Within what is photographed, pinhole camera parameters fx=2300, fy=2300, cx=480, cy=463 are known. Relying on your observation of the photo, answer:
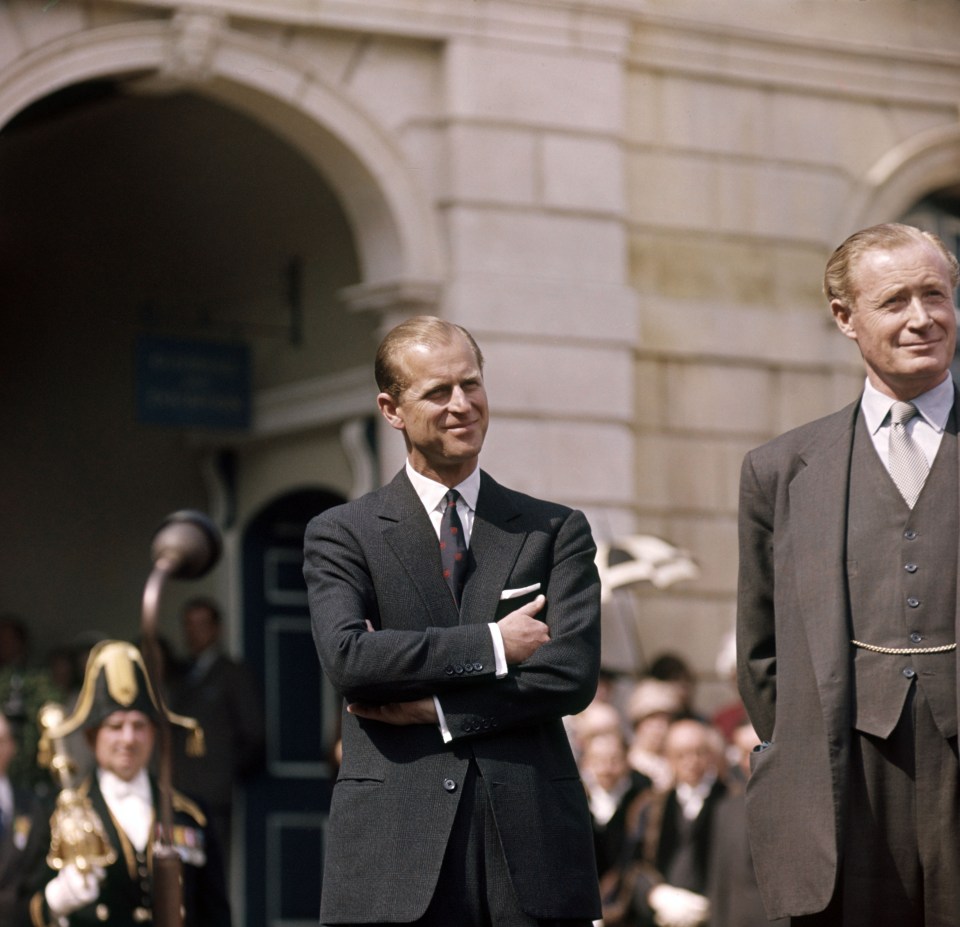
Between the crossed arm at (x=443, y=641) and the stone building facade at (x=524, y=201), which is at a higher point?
the stone building facade at (x=524, y=201)

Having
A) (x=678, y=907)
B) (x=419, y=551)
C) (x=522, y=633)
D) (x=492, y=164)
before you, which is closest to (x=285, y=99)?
(x=492, y=164)

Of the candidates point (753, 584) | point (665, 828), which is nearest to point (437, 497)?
point (753, 584)

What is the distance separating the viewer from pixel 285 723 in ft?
50.8

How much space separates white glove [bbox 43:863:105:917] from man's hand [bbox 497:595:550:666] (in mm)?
3815

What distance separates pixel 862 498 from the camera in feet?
16.7

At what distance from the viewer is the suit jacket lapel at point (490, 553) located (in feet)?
17.2

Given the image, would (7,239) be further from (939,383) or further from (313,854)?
(939,383)

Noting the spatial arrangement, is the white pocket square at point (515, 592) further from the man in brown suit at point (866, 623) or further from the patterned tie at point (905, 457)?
the patterned tie at point (905, 457)

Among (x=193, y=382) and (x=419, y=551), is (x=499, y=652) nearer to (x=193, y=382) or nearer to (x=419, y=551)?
(x=419, y=551)

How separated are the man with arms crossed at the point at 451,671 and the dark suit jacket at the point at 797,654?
0.38m

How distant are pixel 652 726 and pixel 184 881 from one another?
3916 mm

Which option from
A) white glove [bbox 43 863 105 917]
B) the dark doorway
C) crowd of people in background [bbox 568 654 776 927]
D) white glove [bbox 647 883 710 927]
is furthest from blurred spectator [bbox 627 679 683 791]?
the dark doorway

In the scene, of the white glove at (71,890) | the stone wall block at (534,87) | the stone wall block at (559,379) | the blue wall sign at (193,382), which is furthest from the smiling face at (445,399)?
the blue wall sign at (193,382)

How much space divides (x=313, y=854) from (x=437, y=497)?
9.96 m
